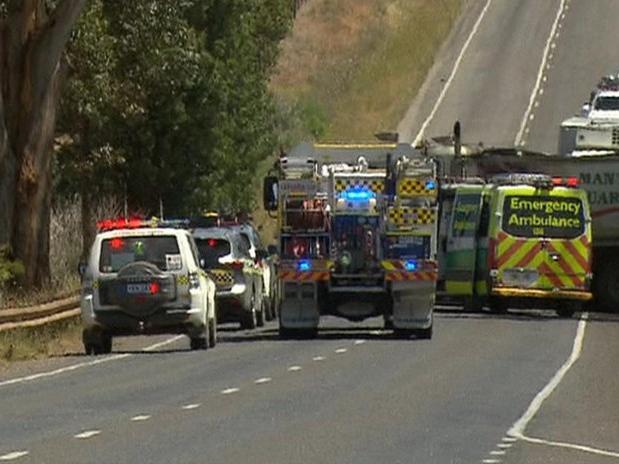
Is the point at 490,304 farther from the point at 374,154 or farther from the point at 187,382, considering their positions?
the point at 187,382

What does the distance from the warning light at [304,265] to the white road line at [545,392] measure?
4224mm

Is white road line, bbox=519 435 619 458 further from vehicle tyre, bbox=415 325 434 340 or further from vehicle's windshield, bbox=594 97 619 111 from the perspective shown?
vehicle's windshield, bbox=594 97 619 111

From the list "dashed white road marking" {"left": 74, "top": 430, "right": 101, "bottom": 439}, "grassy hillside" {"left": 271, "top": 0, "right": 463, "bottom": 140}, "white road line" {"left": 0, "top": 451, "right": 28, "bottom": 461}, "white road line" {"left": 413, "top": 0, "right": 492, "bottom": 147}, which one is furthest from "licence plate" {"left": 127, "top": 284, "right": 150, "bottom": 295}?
"grassy hillside" {"left": 271, "top": 0, "right": 463, "bottom": 140}

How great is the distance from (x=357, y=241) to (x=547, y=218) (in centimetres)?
832

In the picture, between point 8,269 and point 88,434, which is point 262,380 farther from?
point 8,269

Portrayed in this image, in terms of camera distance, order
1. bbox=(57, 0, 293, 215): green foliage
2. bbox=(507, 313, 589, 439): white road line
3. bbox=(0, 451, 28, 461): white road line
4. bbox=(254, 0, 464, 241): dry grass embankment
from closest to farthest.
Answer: bbox=(0, 451, 28, 461): white road line, bbox=(507, 313, 589, 439): white road line, bbox=(57, 0, 293, 215): green foliage, bbox=(254, 0, 464, 241): dry grass embankment

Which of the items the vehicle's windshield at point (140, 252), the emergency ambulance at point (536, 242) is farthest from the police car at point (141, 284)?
the emergency ambulance at point (536, 242)

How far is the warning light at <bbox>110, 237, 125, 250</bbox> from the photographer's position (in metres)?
31.9

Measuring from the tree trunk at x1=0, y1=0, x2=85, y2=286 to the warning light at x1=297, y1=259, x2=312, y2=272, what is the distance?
6.12 metres

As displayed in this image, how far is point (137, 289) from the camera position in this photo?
31.6 meters

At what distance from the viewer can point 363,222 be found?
3522 centimetres

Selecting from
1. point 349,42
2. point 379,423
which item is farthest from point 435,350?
point 349,42

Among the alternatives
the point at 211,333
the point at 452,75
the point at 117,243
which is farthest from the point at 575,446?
the point at 452,75

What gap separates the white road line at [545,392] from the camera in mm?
19938
